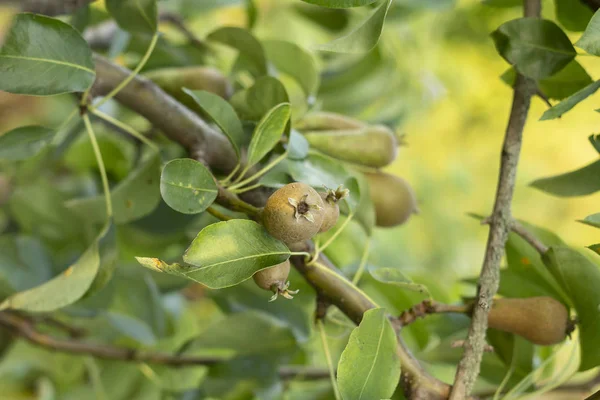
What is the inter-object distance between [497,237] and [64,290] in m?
0.24

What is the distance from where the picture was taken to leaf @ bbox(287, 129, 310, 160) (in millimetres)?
356

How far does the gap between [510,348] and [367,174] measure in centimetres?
14

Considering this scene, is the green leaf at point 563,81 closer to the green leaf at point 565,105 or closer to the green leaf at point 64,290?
the green leaf at point 565,105

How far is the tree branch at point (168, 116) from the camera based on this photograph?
39cm

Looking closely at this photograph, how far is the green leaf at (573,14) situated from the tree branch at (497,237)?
0.04 meters

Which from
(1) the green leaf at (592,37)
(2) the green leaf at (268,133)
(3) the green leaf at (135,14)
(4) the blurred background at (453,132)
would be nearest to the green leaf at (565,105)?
(1) the green leaf at (592,37)

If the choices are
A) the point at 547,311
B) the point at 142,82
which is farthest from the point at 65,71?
the point at 547,311

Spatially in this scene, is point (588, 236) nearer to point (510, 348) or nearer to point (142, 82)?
point (510, 348)

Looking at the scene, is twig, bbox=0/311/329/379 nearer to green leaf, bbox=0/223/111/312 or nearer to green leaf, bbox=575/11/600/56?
green leaf, bbox=0/223/111/312

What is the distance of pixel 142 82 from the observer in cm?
41

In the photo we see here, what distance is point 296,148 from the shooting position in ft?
1.17

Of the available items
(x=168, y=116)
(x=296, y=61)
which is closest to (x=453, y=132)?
(x=296, y=61)

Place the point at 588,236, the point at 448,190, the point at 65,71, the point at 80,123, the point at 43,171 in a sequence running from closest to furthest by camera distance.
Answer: the point at 65,71
the point at 80,123
the point at 43,171
the point at 448,190
the point at 588,236

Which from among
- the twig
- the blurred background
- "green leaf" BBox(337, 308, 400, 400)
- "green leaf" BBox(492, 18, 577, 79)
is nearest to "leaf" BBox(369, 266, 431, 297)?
"green leaf" BBox(337, 308, 400, 400)
